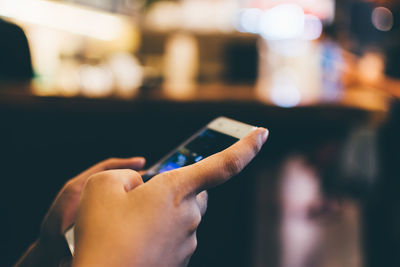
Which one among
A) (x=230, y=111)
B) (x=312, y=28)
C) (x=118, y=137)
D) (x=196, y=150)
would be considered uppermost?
(x=312, y=28)

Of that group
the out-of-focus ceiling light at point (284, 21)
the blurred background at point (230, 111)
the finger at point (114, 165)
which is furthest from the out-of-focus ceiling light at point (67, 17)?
the finger at point (114, 165)

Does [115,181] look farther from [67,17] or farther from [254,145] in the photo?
[67,17]

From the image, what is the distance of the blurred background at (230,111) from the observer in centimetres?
136

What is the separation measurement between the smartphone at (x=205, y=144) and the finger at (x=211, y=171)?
0.11 metres

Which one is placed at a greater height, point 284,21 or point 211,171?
point 284,21

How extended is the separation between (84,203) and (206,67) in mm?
3351

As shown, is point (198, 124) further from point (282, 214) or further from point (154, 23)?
Result: point (154, 23)

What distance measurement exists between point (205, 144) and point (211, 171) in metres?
0.21

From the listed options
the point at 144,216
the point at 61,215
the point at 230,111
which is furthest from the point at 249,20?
the point at 144,216

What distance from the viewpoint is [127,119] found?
1.39 m

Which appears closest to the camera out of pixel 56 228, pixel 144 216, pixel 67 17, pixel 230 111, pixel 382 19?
pixel 144 216

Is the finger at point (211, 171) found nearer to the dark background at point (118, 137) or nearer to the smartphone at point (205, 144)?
the smartphone at point (205, 144)

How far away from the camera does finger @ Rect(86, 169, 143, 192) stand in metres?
0.39

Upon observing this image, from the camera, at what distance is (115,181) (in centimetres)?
39
